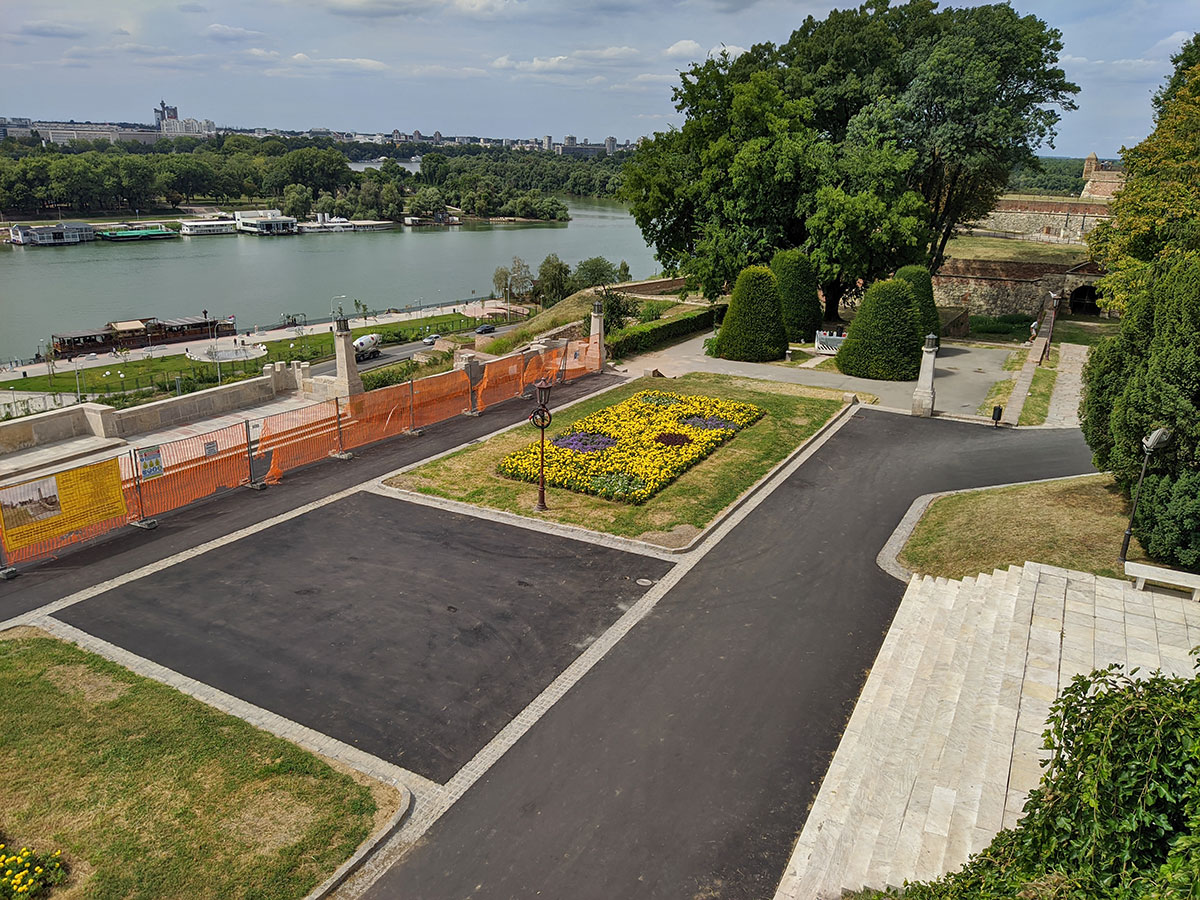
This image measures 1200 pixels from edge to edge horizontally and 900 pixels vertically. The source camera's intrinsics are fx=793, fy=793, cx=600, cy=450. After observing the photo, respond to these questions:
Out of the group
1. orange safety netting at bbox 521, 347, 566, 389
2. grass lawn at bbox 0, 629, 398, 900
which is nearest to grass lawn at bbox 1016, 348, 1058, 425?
orange safety netting at bbox 521, 347, 566, 389

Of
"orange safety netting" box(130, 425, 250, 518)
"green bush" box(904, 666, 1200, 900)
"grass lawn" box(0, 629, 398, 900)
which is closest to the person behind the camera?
"green bush" box(904, 666, 1200, 900)

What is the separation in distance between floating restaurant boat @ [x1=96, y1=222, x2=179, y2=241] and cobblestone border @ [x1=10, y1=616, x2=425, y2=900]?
115825mm

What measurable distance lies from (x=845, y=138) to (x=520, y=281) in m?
Answer: 39.2

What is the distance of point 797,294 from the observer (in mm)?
33781

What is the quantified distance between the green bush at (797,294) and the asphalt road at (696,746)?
60.4 feet

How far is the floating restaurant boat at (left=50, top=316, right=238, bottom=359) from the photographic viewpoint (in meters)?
53.5

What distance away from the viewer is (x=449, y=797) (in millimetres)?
9453

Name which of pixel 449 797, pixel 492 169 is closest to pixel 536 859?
pixel 449 797

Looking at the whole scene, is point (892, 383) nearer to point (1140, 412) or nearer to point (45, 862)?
point (1140, 412)

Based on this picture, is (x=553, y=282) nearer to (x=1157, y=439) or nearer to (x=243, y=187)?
(x=1157, y=439)

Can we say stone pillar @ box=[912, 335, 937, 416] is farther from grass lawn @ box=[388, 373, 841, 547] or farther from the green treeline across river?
the green treeline across river

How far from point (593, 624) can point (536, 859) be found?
4.93 meters

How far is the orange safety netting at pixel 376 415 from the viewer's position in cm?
2145

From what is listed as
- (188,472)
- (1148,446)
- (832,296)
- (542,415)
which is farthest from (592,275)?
(1148,446)
